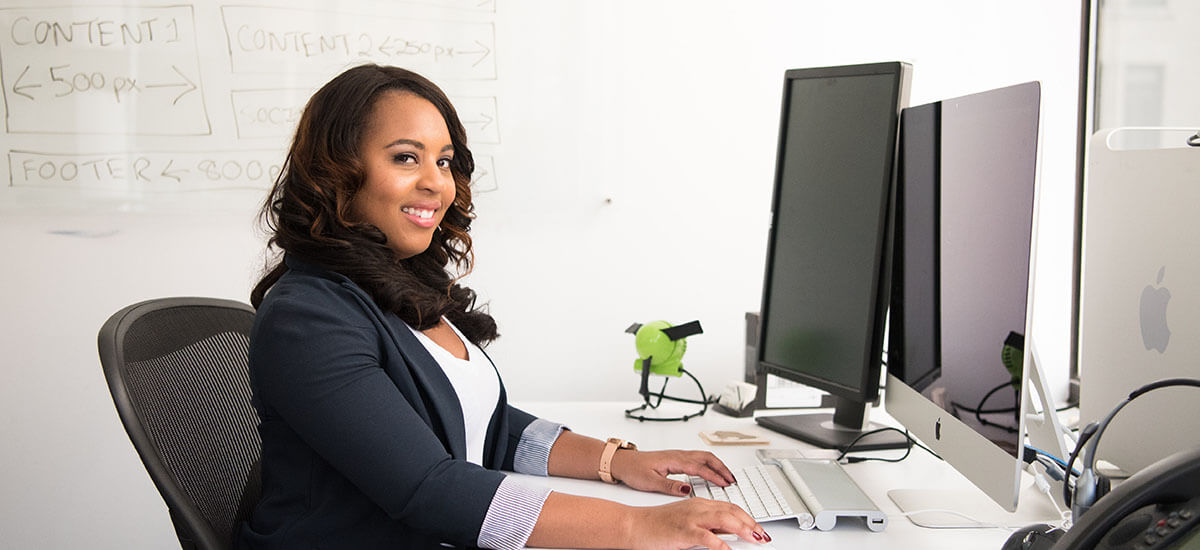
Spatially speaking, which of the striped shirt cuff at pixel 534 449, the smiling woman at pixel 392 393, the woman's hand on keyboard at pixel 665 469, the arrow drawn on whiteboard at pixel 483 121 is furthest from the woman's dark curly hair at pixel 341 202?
the arrow drawn on whiteboard at pixel 483 121

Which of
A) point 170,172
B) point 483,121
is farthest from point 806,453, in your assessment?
point 170,172

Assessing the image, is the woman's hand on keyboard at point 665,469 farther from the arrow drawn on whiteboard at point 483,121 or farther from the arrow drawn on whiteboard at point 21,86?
the arrow drawn on whiteboard at point 21,86

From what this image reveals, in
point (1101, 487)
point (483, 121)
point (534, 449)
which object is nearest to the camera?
point (1101, 487)

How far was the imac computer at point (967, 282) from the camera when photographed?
99 centimetres

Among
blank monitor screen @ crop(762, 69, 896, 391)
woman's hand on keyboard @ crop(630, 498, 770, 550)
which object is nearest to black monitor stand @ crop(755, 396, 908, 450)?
blank monitor screen @ crop(762, 69, 896, 391)

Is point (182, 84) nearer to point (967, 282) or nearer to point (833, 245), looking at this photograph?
point (833, 245)

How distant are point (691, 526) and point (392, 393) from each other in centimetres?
39

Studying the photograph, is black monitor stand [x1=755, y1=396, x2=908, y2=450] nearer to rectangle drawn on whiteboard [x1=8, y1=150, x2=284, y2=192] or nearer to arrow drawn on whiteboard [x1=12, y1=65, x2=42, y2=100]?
rectangle drawn on whiteboard [x1=8, y1=150, x2=284, y2=192]

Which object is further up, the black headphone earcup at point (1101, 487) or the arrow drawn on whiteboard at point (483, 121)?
the arrow drawn on whiteboard at point (483, 121)

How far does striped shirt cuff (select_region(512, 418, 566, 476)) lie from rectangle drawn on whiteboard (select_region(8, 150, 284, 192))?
137 centimetres

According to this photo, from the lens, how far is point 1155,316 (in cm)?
113

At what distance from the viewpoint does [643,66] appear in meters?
2.49

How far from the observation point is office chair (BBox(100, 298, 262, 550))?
1012 mm

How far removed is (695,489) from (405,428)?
0.43m
